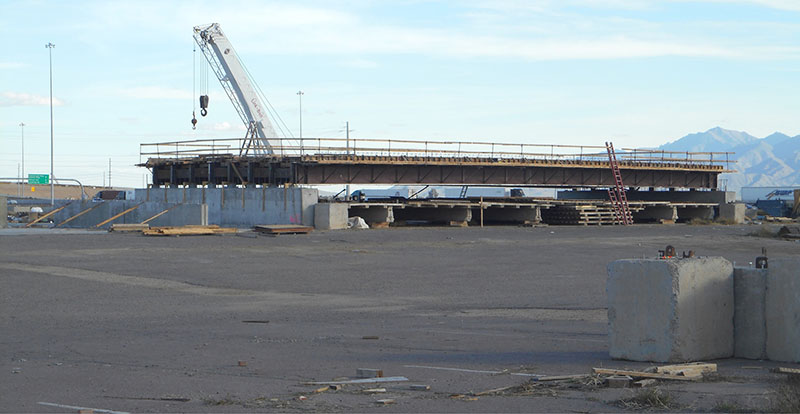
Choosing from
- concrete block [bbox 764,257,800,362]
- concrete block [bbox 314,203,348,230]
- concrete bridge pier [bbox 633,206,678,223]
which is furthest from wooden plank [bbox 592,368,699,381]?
concrete bridge pier [bbox 633,206,678,223]

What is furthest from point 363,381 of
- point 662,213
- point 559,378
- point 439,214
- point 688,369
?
point 662,213

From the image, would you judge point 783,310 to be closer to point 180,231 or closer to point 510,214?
point 180,231

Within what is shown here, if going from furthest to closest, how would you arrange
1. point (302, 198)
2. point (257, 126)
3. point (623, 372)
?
point (257, 126), point (302, 198), point (623, 372)

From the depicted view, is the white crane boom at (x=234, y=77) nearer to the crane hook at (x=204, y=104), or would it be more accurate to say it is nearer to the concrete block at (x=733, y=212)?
the crane hook at (x=204, y=104)

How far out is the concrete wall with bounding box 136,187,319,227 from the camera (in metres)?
42.8

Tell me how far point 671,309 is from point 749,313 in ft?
4.54

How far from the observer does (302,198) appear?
42781mm

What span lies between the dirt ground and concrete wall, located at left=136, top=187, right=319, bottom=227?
905 cm

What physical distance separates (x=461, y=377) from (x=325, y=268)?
16.5 m

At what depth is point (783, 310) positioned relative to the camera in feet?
37.9

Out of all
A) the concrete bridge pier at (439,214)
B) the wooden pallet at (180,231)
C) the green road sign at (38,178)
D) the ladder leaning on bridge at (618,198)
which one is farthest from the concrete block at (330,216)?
the green road sign at (38,178)

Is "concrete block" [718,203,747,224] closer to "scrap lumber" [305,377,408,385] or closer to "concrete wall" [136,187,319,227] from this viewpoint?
"concrete wall" [136,187,319,227]

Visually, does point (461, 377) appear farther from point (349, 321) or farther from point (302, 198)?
point (302, 198)

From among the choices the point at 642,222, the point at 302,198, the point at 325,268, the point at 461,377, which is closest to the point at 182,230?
the point at 302,198
